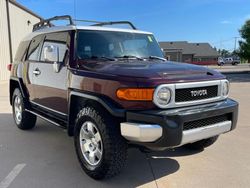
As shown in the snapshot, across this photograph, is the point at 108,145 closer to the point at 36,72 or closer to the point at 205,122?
the point at 205,122

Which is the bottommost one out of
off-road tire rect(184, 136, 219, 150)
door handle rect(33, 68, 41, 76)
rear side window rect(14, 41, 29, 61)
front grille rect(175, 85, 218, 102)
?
off-road tire rect(184, 136, 219, 150)

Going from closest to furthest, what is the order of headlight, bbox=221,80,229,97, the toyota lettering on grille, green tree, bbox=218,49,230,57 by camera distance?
the toyota lettering on grille < headlight, bbox=221,80,229,97 < green tree, bbox=218,49,230,57

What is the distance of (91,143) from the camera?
152 inches

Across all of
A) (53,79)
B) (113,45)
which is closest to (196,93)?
(113,45)

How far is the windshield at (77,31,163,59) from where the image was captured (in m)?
4.34

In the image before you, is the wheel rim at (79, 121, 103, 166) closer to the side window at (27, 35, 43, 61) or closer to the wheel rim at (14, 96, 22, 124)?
the side window at (27, 35, 43, 61)

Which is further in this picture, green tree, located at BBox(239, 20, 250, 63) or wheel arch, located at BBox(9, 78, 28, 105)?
green tree, located at BBox(239, 20, 250, 63)

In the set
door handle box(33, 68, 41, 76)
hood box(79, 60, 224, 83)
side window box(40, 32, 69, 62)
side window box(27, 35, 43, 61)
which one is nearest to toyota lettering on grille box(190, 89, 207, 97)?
hood box(79, 60, 224, 83)

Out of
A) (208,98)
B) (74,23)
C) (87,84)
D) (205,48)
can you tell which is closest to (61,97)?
(87,84)

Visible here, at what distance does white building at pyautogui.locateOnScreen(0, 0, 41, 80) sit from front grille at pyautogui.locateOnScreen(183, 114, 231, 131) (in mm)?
17399

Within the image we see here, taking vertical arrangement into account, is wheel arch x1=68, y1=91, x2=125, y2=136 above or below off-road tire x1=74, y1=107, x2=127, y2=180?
above

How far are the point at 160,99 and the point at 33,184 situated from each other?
1891 millimetres

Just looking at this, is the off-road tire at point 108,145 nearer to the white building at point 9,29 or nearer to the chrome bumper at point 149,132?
the chrome bumper at point 149,132

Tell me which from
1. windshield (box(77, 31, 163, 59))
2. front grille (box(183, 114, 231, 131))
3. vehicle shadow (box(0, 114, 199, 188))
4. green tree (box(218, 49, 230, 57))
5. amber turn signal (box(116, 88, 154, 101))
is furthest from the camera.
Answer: green tree (box(218, 49, 230, 57))
